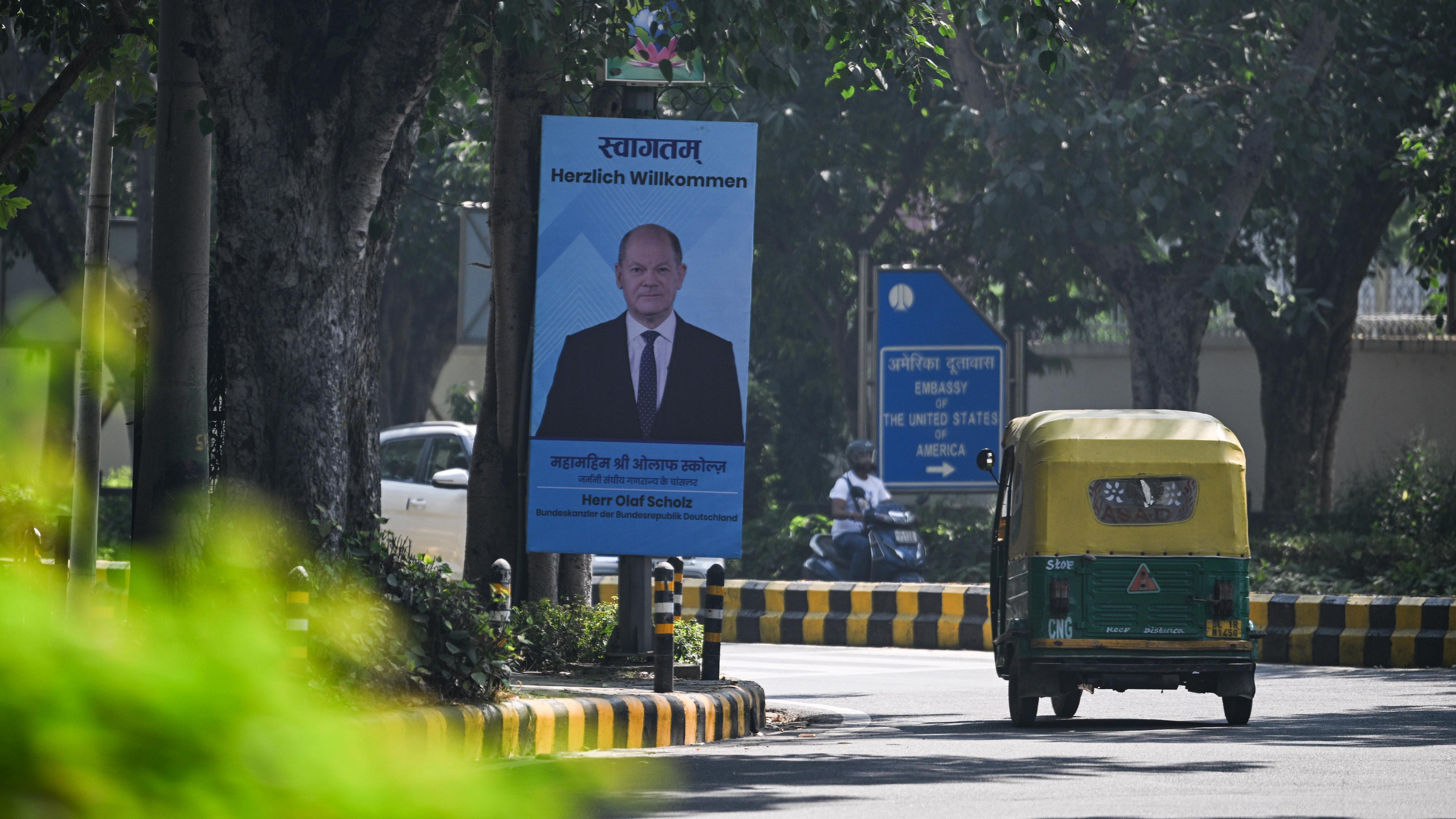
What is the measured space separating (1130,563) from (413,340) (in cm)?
1947

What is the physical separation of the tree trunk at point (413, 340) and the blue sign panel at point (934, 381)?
29.1 ft

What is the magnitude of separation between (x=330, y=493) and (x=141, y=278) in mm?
12391

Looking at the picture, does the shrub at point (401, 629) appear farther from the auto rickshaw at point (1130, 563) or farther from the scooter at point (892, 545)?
the scooter at point (892, 545)

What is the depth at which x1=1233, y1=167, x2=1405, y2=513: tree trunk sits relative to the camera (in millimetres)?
20859

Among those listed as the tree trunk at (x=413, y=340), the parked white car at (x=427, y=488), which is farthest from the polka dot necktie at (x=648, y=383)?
the tree trunk at (x=413, y=340)

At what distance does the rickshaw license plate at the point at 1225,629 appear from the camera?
10.8 meters

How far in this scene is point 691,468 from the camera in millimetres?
11656

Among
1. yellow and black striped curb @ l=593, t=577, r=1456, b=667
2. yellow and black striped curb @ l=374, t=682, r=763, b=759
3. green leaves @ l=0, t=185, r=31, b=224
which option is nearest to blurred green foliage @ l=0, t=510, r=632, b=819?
yellow and black striped curb @ l=374, t=682, r=763, b=759

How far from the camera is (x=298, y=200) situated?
897cm

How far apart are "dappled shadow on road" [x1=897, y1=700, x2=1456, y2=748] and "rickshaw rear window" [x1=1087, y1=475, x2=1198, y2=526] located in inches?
47.9

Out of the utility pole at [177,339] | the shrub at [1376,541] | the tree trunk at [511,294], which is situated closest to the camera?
the utility pole at [177,339]

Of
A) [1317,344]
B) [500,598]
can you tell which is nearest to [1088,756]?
[500,598]

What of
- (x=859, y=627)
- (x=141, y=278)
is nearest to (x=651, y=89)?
(x=859, y=627)

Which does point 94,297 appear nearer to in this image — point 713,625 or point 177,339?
point 177,339
